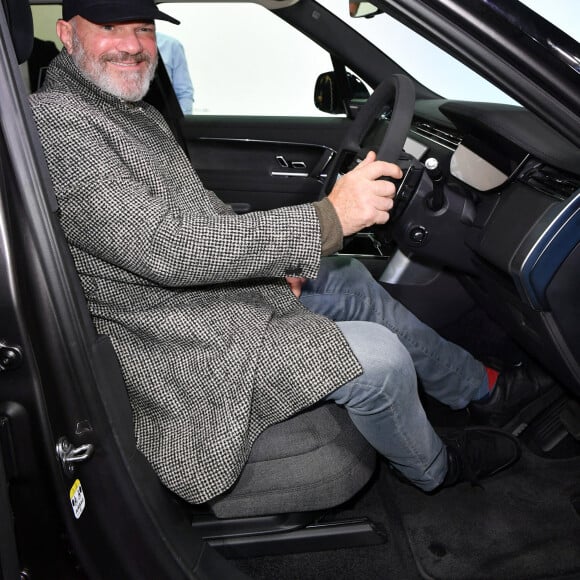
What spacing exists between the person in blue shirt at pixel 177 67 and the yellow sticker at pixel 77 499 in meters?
2.55

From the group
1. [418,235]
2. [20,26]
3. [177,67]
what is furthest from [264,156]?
[20,26]

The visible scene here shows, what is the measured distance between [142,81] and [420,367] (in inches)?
37.8

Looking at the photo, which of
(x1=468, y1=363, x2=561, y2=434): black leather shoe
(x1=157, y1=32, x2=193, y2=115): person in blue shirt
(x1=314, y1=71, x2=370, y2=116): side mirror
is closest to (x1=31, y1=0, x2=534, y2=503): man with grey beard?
(x1=468, y1=363, x2=561, y2=434): black leather shoe

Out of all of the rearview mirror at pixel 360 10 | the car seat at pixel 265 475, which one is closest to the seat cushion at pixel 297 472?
the car seat at pixel 265 475

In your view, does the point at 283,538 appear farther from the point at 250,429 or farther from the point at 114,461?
the point at 114,461

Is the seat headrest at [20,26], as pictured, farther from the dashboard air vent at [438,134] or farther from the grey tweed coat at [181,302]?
the dashboard air vent at [438,134]

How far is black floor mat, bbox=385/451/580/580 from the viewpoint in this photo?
1.56 m

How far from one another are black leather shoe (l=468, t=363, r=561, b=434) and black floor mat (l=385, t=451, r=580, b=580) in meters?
0.12

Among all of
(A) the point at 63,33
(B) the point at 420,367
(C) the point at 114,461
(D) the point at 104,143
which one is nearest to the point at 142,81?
(A) the point at 63,33

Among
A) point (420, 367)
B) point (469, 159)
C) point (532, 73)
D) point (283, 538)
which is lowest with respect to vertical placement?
point (283, 538)

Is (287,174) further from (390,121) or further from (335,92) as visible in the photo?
(390,121)

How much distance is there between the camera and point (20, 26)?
103 cm

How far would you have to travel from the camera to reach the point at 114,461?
1105mm

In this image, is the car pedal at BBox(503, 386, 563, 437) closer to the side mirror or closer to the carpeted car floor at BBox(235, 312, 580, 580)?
the carpeted car floor at BBox(235, 312, 580, 580)
